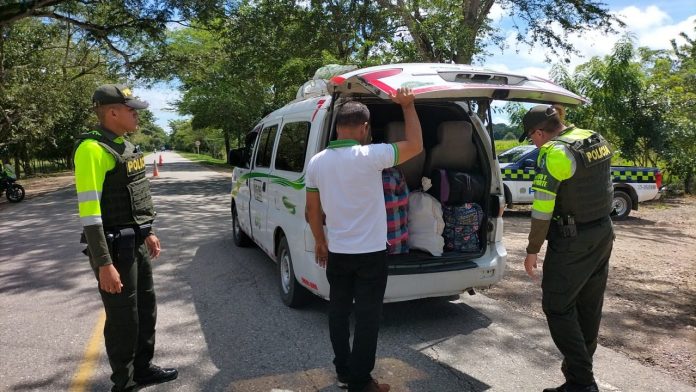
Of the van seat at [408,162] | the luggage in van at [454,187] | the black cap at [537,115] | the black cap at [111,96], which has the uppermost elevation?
the black cap at [111,96]

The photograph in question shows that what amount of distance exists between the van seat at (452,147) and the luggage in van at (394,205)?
707 millimetres

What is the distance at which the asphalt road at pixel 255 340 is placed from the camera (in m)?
3.46

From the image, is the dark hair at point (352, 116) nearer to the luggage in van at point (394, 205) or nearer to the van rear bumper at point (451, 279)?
the luggage in van at point (394, 205)

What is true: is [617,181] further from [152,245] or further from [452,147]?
[152,245]

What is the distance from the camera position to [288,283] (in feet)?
15.9

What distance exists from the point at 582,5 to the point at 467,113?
1202 cm

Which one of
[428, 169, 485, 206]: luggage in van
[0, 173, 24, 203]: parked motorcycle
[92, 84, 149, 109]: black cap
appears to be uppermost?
[92, 84, 149, 109]: black cap

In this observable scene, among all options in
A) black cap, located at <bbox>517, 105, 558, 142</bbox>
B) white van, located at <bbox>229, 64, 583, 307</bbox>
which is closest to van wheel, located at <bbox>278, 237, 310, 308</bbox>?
white van, located at <bbox>229, 64, 583, 307</bbox>

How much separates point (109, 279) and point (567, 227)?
277 cm

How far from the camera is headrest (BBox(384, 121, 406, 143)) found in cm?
446

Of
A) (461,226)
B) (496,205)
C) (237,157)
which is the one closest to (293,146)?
(461,226)

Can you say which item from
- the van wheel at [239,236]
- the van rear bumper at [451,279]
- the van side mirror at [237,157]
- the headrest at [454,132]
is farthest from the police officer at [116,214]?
the van wheel at [239,236]

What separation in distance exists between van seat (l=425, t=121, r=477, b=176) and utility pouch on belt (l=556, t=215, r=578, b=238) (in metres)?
1.50

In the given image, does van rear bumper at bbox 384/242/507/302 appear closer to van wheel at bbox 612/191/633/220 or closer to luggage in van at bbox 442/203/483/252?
luggage in van at bbox 442/203/483/252
